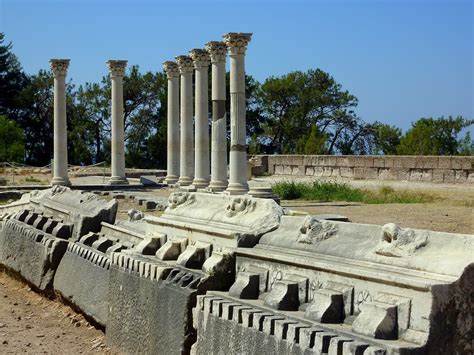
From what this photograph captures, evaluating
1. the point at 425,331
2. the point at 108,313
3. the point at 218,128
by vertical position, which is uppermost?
the point at 218,128

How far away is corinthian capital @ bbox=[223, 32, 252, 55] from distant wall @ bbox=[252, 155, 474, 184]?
9.21 metres

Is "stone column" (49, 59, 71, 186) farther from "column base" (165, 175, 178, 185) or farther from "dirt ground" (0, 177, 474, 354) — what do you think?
"dirt ground" (0, 177, 474, 354)

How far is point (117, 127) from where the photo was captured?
33.2m

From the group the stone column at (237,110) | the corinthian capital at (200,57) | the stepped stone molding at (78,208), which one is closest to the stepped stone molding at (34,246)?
the stepped stone molding at (78,208)

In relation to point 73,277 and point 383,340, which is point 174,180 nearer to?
point 73,277

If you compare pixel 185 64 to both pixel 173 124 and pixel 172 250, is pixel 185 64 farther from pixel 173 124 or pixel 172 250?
pixel 172 250

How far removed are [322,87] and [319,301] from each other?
4946 cm

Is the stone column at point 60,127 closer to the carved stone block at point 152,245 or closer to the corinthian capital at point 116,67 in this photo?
the corinthian capital at point 116,67

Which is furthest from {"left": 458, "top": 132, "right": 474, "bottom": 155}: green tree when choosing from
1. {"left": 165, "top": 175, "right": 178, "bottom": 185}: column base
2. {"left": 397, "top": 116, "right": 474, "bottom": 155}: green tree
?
{"left": 165, "top": 175, "right": 178, "bottom": 185}: column base

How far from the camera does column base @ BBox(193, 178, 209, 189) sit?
27922mm

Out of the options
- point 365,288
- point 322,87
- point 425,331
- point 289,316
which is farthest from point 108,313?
point 322,87

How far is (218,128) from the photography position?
2594 centimetres

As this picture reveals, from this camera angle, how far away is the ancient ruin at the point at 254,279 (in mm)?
6066

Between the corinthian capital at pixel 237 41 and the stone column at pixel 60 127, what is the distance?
10.1 m
